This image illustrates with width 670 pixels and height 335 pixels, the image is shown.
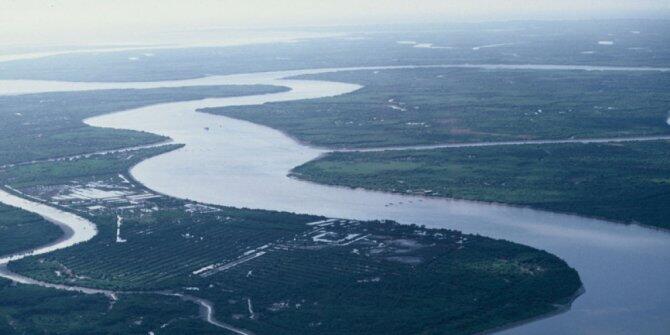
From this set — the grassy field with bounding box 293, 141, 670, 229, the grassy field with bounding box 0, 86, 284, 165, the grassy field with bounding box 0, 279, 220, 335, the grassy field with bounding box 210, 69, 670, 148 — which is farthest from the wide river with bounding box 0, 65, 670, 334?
the grassy field with bounding box 0, 279, 220, 335

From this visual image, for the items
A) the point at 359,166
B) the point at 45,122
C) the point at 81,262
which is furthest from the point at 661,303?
the point at 45,122

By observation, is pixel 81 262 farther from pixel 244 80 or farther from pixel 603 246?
pixel 244 80

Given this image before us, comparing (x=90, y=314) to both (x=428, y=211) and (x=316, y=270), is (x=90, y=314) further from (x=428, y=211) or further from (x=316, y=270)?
(x=428, y=211)

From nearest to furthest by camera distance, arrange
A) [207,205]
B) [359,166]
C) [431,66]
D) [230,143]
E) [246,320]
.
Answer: [246,320] < [207,205] < [359,166] < [230,143] < [431,66]

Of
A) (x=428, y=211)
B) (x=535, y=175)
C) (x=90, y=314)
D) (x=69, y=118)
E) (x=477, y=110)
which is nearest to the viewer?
(x=90, y=314)

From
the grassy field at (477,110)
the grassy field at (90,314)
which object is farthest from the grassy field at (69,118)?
the grassy field at (90,314)

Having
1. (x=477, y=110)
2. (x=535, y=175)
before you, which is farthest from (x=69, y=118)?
(x=535, y=175)
